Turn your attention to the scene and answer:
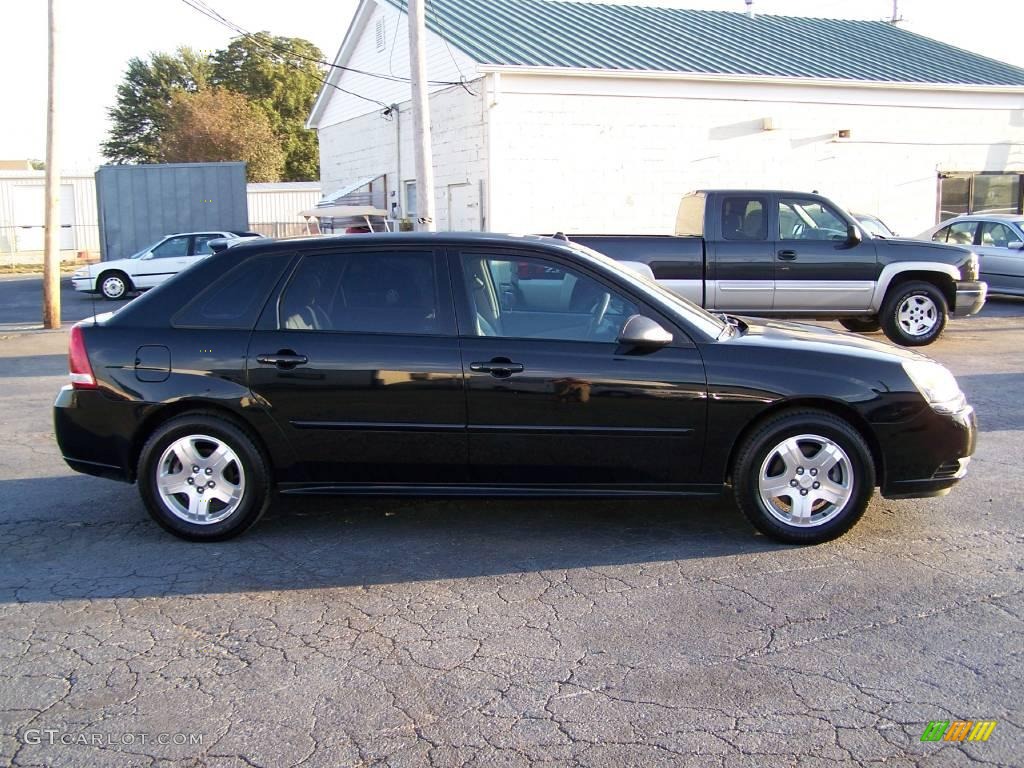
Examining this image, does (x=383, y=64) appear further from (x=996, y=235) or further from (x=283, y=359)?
(x=283, y=359)

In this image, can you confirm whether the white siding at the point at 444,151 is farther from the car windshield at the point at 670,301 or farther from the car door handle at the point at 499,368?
the car door handle at the point at 499,368

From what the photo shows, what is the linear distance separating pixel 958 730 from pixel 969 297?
10.0 metres

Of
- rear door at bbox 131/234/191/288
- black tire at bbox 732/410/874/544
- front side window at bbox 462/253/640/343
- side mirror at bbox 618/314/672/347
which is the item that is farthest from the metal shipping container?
black tire at bbox 732/410/874/544

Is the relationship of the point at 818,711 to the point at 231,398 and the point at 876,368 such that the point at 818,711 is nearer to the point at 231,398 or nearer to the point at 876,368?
the point at 876,368

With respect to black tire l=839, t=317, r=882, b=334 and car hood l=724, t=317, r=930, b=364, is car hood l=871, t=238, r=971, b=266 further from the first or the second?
car hood l=724, t=317, r=930, b=364

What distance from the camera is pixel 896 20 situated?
35.6 meters

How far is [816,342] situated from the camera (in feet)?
17.7

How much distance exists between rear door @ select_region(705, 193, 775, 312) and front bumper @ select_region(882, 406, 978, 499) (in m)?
6.59

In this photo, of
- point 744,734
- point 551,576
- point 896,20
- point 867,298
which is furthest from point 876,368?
point 896,20

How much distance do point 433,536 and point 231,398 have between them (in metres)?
1.34

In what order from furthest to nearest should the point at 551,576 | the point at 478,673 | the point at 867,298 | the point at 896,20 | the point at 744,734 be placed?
the point at 896,20
the point at 867,298
the point at 551,576
the point at 478,673
the point at 744,734

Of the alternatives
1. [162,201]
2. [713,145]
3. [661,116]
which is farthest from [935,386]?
[162,201]

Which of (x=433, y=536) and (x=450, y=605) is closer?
(x=450, y=605)

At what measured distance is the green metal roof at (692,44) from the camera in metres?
20.2
